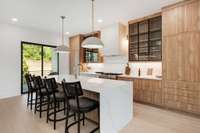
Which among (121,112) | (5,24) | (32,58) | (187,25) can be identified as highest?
(5,24)

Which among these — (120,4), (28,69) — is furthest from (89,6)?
(28,69)

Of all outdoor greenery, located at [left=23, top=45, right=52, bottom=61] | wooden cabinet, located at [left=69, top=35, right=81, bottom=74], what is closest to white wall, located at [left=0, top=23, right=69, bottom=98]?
outdoor greenery, located at [left=23, top=45, right=52, bottom=61]

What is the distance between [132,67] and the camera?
5047 mm

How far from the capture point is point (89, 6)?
3.56 metres

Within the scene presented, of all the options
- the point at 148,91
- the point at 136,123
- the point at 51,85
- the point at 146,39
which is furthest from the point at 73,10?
the point at 136,123

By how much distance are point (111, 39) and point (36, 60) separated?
353 centimetres

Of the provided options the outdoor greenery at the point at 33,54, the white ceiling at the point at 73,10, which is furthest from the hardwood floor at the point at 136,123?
the white ceiling at the point at 73,10

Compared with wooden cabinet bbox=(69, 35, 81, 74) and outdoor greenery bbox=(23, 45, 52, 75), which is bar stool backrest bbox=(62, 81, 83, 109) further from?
wooden cabinet bbox=(69, 35, 81, 74)

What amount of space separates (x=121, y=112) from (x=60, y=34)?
5.33m

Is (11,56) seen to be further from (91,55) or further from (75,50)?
(91,55)

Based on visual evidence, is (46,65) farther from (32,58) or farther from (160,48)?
(160,48)

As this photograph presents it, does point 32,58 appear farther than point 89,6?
Yes

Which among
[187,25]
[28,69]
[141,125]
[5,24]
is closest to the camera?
[141,125]

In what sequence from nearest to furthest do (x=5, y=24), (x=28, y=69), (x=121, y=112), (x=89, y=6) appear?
1. (x=121, y=112)
2. (x=89, y=6)
3. (x=5, y=24)
4. (x=28, y=69)
